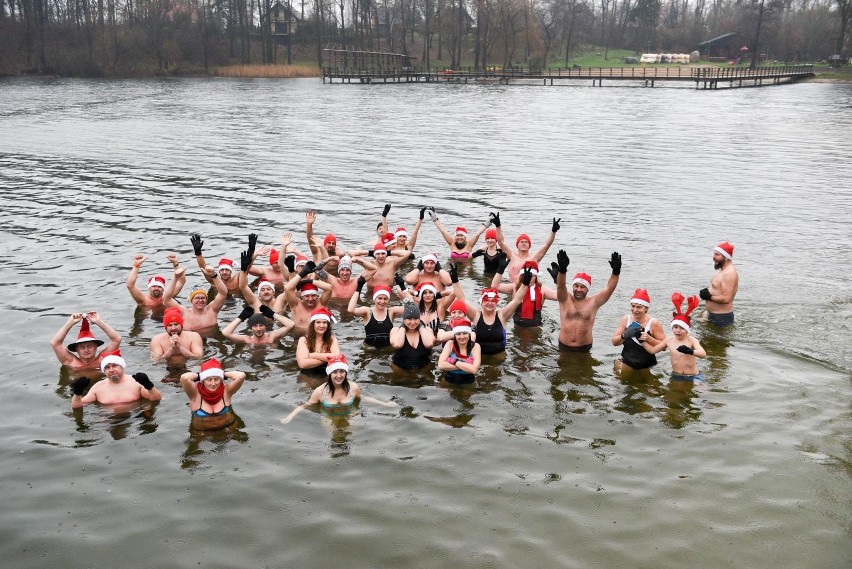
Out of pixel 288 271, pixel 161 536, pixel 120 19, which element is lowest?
pixel 161 536

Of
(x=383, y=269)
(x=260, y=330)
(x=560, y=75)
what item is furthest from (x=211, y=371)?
(x=560, y=75)

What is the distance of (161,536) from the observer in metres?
7.63

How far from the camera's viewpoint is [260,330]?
40.2 ft

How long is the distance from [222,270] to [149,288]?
1401mm

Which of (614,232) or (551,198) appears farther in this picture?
(551,198)

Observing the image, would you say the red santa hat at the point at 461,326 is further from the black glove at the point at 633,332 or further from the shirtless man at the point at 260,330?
the shirtless man at the point at 260,330

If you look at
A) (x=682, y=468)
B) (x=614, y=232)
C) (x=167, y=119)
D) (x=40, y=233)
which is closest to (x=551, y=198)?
(x=614, y=232)

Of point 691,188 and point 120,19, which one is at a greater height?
point 120,19

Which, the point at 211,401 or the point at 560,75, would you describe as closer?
the point at 211,401

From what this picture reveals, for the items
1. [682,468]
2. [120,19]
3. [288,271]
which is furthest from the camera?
[120,19]

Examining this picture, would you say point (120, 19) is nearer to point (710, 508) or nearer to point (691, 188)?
point (691, 188)

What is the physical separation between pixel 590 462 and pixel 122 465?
5595 millimetres

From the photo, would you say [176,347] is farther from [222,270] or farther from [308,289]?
[222,270]

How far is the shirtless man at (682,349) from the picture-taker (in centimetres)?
1034
